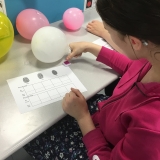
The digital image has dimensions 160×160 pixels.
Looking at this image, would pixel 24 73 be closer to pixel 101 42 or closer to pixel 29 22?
pixel 29 22

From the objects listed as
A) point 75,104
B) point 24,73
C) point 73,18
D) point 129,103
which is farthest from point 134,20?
point 73,18

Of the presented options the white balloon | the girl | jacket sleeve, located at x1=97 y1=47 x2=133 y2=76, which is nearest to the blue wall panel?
the white balloon

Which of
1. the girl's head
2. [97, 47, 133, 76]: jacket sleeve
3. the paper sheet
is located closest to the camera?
the girl's head

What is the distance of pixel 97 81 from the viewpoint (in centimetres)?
88

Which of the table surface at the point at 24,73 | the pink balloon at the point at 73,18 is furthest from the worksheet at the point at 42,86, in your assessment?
the pink balloon at the point at 73,18

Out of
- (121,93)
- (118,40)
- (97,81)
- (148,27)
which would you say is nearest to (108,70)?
(97,81)

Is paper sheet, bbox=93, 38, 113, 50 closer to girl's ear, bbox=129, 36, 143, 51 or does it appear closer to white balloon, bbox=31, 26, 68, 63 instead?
white balloon, bbox=31, 26, 68, 63

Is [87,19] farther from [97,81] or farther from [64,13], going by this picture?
[97,81]

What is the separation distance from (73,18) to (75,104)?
1.63 feet

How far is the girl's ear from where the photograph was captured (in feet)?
1.85

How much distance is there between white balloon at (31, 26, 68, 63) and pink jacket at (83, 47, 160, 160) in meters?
0.23

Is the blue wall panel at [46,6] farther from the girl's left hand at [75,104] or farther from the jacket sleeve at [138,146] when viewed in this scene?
the jacket sleeve at [138,146]

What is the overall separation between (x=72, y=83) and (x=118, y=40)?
286mm

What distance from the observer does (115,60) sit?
946mm
